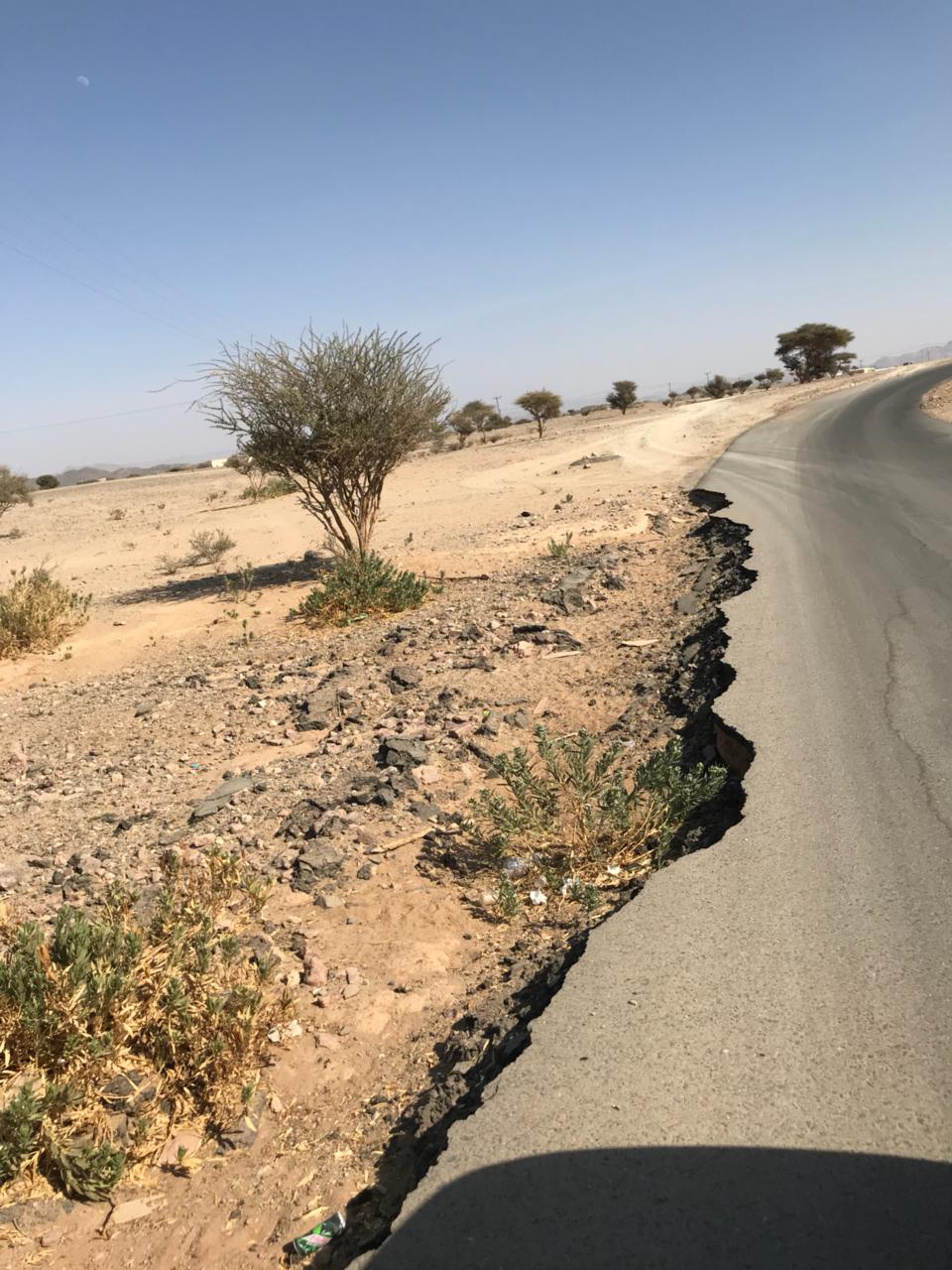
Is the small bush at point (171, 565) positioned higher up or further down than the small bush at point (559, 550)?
higher up

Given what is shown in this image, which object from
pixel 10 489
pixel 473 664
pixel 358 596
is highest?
pixel 10 489

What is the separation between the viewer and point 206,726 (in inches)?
285

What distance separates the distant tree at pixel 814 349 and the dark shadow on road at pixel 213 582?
52674mm

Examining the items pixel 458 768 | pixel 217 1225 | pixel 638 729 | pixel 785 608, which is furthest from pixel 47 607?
pixel 217 1225

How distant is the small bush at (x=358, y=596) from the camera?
10477 millimetres

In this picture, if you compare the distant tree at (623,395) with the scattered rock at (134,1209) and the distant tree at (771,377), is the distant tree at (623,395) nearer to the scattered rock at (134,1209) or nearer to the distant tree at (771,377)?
the distant tree at (771,377)

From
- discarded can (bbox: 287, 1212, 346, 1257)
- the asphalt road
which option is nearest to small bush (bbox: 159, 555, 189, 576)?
the asphalt road

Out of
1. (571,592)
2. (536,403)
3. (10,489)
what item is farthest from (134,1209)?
(536,403)

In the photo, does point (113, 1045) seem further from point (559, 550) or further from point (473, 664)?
point (559, 550)

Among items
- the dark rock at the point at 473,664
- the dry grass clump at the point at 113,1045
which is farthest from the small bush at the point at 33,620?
the dry grass clump at the point at 113,1045

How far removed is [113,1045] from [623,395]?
5793 cm

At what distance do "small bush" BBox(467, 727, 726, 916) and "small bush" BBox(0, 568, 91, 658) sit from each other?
803cm

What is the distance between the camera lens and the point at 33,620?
10.6 meters

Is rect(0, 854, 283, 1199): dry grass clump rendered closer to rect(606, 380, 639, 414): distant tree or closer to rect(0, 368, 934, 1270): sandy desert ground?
rect(0, 368, 934, 1270): sandy desert ground
